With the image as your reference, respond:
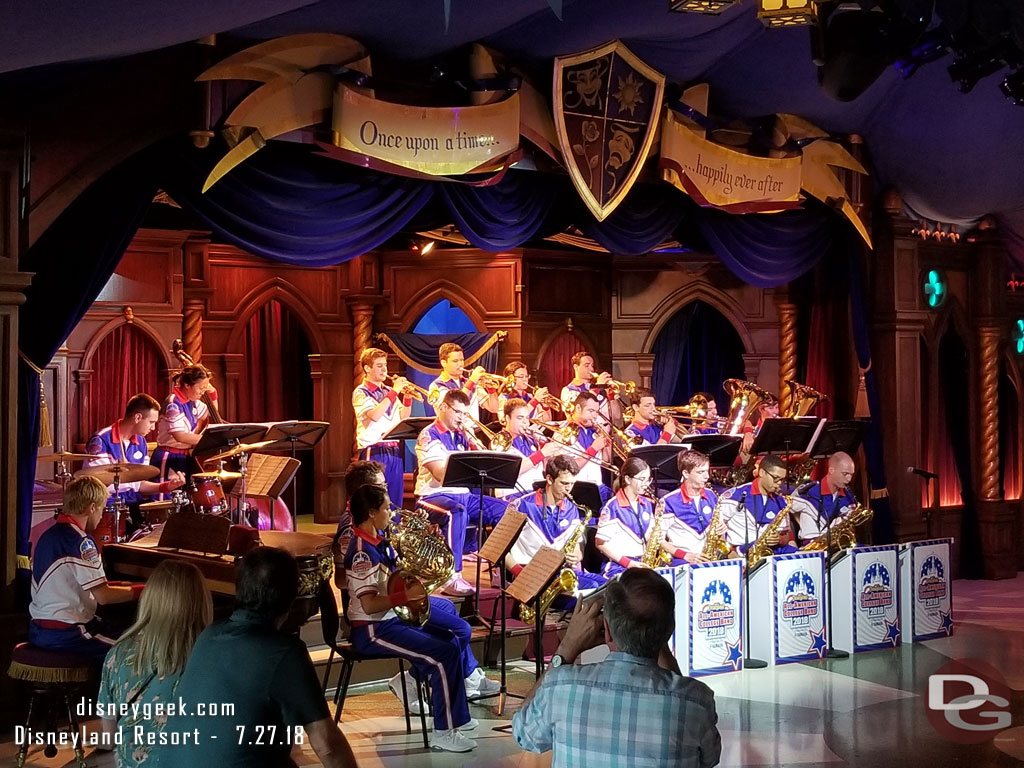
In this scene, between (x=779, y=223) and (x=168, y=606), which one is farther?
(x=779, y=223)

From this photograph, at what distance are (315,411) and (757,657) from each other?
620 cm

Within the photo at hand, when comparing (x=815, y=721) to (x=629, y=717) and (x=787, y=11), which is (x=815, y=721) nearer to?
(x=787, y=11)

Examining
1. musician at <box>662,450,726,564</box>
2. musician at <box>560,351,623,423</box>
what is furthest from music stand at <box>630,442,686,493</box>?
musician at <box>560,351,623,423</box>

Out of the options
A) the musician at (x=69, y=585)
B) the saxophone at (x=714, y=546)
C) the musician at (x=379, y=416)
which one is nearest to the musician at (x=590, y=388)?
the musician at (x=379, y=416)

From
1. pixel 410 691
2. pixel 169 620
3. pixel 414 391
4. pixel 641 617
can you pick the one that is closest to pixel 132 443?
pixel 414 391

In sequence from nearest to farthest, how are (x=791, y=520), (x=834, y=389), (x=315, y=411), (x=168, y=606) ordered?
(x=168, y=606), (x=791, y=520), (x=834, y=389), (x=315, y=411)

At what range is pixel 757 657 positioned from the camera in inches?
325

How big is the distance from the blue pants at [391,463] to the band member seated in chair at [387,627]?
3779mm

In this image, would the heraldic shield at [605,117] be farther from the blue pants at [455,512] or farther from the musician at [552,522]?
the blue pants at [455,512]

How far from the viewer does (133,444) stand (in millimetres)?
8797

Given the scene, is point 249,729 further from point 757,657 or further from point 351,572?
point 757,657

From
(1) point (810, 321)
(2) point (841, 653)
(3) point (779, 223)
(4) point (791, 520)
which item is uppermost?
(3) point (779, 223)

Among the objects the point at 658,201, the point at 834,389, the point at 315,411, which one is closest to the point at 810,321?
the point at 834,389

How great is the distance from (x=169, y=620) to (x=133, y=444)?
5283 mm
